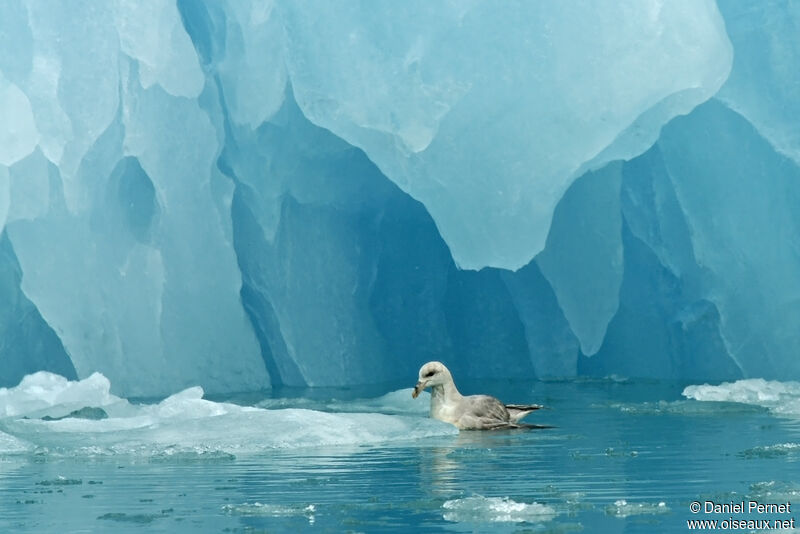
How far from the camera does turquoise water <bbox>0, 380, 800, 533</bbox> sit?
4.69m

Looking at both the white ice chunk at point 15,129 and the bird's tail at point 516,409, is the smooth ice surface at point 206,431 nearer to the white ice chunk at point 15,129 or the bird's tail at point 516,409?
the bird's tail at point 516,409

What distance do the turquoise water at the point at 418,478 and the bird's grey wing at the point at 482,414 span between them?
0.20m

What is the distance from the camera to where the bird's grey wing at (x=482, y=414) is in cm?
782

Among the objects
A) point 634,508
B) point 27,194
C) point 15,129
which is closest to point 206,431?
point 634,508

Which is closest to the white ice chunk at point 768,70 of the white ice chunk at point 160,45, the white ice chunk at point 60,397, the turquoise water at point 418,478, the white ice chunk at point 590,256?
the white ice chunk at point 590,256

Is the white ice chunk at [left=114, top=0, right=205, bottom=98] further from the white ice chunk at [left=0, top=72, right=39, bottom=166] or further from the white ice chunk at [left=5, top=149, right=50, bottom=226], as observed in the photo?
the white ice chunk at [left=5, top=149, right=50, bottom=226]

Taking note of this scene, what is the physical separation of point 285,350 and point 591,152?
12.1ft

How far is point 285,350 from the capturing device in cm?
1234

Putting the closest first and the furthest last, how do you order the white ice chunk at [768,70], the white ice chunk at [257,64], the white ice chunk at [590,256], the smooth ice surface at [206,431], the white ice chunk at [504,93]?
the smooth ice surface at [206,431] < the white ice chunk at [504,93] < the white ice chunk at [768,70] < the white ice chunk at [257,64] < the white ice chunk at [590,256]

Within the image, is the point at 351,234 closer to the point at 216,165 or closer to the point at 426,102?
the point at 216,165

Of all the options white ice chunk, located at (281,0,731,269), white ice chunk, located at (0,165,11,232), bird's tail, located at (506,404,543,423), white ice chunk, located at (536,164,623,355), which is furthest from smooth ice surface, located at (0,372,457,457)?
white ice chunk, located at (536,164,623,355)

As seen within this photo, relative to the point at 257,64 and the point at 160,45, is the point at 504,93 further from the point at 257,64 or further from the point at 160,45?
the point at 160,45

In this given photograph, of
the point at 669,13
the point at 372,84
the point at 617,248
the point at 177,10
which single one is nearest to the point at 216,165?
the point at 177,10

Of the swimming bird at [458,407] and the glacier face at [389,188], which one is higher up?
the glacier face at [389,188]
